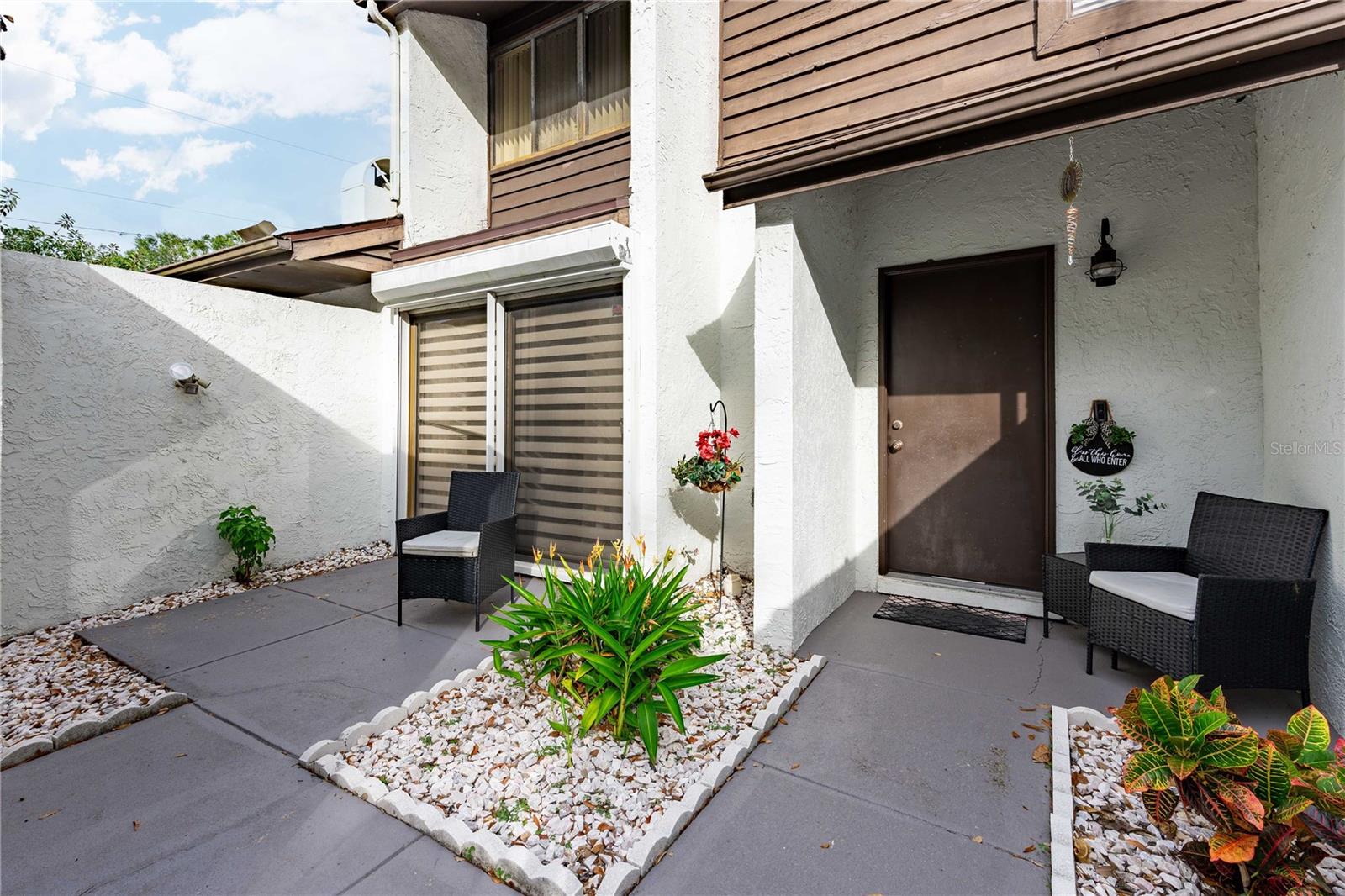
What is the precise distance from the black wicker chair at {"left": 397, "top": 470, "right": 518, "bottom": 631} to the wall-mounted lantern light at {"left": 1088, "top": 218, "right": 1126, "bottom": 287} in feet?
13.1

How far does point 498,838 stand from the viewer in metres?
1.76

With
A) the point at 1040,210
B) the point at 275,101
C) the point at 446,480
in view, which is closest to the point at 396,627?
the point at 446,480

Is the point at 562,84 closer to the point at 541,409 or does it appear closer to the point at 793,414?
the point at 541,409

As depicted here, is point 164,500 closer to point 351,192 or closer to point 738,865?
point 738,865

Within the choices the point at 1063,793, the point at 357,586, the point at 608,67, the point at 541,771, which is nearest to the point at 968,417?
the point at 1063,793

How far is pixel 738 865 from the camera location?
171cm

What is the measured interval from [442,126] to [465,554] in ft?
13.7

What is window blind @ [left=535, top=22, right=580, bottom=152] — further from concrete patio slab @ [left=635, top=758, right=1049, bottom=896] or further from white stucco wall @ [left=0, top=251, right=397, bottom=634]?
concrete patio slab @ [left=635, top=758, right=1049, bottom=896]

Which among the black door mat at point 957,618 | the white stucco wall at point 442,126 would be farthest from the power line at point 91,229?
the black door mat at point 957,618

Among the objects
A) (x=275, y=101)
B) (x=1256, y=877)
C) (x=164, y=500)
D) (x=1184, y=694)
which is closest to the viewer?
(x=1256, y=877)

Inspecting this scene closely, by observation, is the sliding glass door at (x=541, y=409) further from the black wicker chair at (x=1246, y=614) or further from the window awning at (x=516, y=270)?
the black wicker chair at (x=1246, y=614)

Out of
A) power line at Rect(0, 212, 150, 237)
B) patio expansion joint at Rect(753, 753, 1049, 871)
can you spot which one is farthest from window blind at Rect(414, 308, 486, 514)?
power line at Rect(0, 212, 150, 237)

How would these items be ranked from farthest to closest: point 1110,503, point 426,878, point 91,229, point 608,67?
1. point 91,229
2. point 608,67
3. point 1110,503
4. point 426,878

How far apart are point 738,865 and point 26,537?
15.5 feet
